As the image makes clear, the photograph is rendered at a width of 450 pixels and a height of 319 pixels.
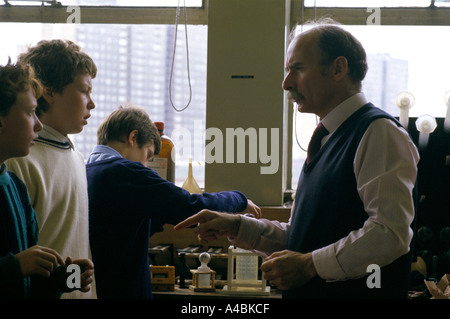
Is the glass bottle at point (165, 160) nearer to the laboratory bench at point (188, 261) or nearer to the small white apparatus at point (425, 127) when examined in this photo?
the laboratory bench at point (188, 261)

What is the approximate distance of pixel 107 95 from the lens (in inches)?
119

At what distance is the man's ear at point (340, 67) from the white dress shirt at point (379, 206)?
24 centimetres

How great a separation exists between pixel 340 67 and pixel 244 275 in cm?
120

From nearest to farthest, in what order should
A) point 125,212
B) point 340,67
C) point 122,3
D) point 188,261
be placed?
point 340,67 < point 125,212 < point 188,261 < point 122,3

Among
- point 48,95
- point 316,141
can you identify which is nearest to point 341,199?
point 316,141

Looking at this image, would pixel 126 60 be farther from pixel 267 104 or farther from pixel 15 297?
pixel 15 297

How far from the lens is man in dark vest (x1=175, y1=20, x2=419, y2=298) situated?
3.81ft

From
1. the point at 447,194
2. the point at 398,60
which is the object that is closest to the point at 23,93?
the point at 447,194

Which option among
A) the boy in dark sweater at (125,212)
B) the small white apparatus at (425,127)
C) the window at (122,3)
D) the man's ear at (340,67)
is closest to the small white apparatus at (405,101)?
the small white apparatus at (425,127)

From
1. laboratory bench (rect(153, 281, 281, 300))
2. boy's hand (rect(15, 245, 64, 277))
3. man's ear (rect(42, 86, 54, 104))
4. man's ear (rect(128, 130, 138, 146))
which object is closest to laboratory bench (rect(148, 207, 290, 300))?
laboratory bench (rect(153, 281, 281, 300))

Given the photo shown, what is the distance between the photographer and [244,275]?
2.27 meters

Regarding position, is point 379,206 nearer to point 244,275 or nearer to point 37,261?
point 37,261

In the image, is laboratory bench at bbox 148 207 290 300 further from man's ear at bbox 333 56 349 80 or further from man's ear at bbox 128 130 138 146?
man's ear at bbox 333 56 349 80

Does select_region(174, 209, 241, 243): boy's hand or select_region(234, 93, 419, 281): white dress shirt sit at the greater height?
select_region(234, 93, 419, 281): white dress shirt
